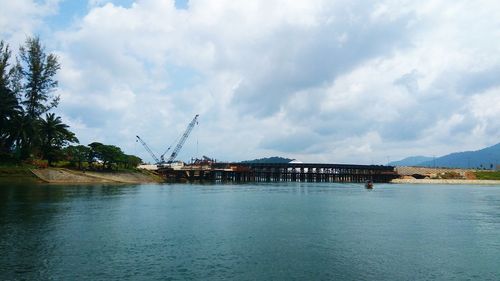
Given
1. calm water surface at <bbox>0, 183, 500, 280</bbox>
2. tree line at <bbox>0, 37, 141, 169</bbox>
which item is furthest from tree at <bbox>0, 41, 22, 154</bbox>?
calm water surface at <bbox>0, 183, 500, 280</bbox>

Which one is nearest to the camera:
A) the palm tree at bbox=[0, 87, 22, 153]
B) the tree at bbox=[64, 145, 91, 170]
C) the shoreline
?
the shoreline

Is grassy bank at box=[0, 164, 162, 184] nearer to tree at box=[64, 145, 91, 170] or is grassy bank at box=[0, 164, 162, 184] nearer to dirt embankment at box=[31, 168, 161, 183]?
dirt embankment at box=[31, 168, 161, 183]

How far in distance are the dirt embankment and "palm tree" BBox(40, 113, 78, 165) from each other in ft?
30.8

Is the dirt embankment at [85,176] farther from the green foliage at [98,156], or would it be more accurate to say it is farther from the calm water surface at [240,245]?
the calm water surface at [240,245]

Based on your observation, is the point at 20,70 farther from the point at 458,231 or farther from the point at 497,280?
the point at 497,280

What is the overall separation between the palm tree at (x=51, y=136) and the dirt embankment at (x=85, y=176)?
9.39 meters

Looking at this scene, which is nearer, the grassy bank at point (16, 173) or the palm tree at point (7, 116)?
the grassy bank at point (16, 173)

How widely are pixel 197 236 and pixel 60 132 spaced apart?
111 meters

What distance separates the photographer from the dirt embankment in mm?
117662

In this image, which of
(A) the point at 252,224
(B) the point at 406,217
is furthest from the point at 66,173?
(B) the point at 406,217

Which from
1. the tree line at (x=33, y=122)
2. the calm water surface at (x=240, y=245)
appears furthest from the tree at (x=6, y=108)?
the calm water surface at (x=240, y=245)

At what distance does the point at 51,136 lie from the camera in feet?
438

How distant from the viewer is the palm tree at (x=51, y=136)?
5148 inches

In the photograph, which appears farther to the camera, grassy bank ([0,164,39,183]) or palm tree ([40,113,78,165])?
palm tree ([40,113,78,165])
